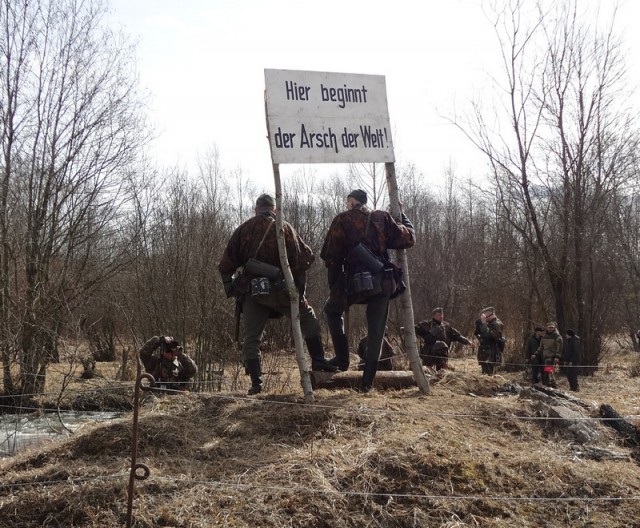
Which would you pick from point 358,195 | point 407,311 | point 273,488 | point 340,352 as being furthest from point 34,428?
point 273,488

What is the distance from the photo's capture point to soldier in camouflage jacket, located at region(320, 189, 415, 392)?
20.3ft

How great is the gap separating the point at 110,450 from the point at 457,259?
27435mm

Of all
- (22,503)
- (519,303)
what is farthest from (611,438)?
(519,303)

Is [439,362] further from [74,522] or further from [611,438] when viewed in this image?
[74,522]

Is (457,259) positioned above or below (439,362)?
above

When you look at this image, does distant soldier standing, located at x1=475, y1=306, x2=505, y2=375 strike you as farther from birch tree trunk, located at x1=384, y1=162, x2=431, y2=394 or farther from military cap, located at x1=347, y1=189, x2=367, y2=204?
military cap, located at x1=347, y1=189, x2=367, y2=204

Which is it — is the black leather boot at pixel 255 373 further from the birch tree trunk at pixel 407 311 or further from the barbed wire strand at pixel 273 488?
the barbed wire strand at pixel 273 488

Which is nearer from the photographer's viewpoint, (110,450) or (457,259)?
(110,450)

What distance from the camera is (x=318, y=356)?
661 cm

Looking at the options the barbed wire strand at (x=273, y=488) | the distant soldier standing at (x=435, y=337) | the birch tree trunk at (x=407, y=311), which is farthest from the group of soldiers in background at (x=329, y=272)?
the distant soldier standing at (x=435, y=337)

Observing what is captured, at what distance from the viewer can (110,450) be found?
4.65m

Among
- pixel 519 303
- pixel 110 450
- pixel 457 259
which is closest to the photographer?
Result: pixel 110 450

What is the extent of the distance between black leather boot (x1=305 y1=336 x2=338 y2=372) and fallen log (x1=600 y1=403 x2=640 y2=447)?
8.55 ft

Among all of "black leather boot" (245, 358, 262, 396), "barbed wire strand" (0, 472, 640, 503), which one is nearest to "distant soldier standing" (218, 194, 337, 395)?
"black leather boot" (245, 358, 262, 396)
